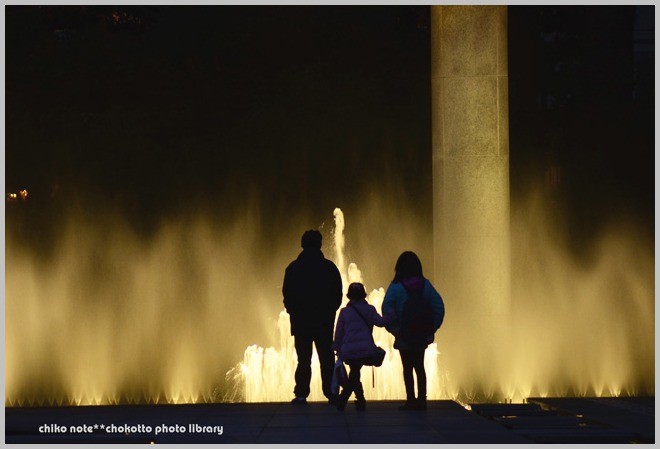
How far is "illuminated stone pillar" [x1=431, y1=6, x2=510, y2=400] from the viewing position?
1698 cm

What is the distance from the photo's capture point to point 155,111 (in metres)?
22.4

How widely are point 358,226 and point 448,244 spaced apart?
4957 mm

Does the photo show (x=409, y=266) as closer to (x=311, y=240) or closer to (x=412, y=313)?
(x=412, y=313)

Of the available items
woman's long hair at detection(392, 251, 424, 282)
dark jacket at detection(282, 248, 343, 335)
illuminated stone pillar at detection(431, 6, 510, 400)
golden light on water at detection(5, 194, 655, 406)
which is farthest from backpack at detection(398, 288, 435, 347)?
golden light on water at detection(5, 194, 655, 406)

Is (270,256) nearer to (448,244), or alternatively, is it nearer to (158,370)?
(158,370)

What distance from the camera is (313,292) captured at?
1445cm

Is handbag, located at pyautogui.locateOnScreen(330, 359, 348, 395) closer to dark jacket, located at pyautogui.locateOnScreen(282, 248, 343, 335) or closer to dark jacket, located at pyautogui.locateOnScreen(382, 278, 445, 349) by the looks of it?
dark jacket, located at pyautogui.locateOnScreen(382, 278, 445, 349)

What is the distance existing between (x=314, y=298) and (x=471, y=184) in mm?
3478

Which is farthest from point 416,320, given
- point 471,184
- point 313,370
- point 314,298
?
point 313,370

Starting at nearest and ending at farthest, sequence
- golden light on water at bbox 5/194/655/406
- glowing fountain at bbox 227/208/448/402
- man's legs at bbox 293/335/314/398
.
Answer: man's legs at bbox 293/335/314/398, glowing fountain at bbox 227/208/448/402, golden light on water at bbox 5/194/655/406

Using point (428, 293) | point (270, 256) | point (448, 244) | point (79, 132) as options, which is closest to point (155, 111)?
point (79, 132)

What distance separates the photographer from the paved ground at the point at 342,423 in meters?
11.3

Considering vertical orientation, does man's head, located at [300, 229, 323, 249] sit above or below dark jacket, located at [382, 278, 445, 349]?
above

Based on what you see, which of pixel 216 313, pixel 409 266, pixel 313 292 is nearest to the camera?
pixel 409 266
